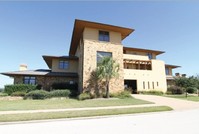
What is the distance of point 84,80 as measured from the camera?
61.0 ft

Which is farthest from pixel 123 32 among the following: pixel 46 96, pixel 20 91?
pixel 20 91

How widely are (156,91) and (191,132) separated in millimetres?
22507

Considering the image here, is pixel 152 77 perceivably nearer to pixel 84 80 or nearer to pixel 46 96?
pixel 84 80

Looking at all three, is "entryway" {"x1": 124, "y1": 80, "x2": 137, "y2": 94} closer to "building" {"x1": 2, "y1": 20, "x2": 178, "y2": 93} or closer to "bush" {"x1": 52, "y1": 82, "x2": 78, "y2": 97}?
"building" {"x1": 2, "y1": 20, "x2": 178, "y2": 93}

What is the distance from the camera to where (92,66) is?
63.7ft

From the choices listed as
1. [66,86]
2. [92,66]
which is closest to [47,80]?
[66,86]

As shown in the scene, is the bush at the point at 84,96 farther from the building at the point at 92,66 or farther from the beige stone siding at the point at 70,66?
the beige stone siding at the point at 70,66

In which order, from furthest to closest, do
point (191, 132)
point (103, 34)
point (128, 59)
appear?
point (128, 59)
point (103, 34)
point (191, 132)

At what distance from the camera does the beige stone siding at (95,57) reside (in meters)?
19.0

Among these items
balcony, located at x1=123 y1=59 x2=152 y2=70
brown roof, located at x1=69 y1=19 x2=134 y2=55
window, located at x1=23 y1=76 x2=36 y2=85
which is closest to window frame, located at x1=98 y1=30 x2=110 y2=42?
brown roof, located at x1=69 y1=19 x2=134 y2=55

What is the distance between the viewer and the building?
19.6m

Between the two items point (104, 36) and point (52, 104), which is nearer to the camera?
point (52, 104)

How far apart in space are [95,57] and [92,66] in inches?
57.4

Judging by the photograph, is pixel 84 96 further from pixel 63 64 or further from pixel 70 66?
pixel 63 64
